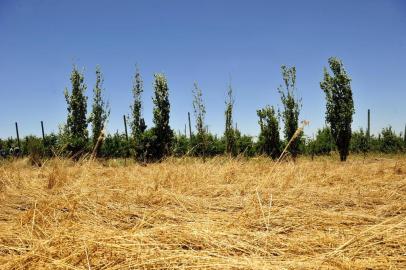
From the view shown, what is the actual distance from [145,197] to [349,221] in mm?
2179

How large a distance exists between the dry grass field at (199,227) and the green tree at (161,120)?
34.7 feet

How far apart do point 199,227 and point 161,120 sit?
1401 cm

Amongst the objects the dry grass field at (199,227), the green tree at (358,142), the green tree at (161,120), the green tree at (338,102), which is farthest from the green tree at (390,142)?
the dry grass field at (199,227)

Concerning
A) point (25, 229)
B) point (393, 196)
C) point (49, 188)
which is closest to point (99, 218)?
point (25, 229)

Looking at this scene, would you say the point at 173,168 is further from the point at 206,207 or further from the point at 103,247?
the point at 103,247

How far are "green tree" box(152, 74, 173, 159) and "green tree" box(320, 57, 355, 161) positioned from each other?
7988mm

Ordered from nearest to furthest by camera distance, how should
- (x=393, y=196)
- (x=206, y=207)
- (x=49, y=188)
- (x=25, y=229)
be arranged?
1. (x=25, y=229)
2. (x=206, y=207)
3. (x=393, y=196)
4. (x=49, y=188)

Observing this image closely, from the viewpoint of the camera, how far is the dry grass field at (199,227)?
6.43 ft

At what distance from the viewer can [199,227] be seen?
2.56m

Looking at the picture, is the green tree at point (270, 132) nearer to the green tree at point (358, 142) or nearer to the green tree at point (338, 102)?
the green tree at point (338, 102)

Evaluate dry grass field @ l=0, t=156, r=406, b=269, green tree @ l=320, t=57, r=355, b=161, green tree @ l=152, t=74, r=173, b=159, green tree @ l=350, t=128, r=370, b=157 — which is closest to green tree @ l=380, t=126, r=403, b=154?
green tree @ l=350, t=128, r=370, b=157

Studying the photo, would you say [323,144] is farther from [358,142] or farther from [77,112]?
[77,112]

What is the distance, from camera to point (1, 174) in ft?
17.3

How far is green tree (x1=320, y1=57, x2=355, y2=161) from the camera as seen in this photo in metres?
16.6
